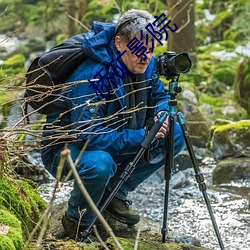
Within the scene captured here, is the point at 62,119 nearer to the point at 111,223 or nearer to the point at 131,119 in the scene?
the point at 131,119

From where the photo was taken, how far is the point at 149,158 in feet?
10.9

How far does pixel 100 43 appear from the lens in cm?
317

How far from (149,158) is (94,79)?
0.58 m

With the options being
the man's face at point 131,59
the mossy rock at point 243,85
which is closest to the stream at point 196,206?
the man's face at point 131,59

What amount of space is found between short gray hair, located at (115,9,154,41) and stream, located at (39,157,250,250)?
4.67 feet

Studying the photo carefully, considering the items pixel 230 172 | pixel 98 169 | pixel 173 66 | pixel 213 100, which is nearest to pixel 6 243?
pixel 98 169

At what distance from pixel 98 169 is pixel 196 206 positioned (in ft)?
7.84

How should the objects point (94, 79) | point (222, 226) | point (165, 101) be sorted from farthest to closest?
point (222, 226), point (165, 101), point (94, 79)

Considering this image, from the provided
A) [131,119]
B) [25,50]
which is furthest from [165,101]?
[25,50]

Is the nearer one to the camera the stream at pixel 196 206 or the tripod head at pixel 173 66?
the tripod head at pixel 173 66

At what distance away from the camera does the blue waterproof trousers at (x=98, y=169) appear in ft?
9.98

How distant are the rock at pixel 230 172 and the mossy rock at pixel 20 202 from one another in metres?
3.08

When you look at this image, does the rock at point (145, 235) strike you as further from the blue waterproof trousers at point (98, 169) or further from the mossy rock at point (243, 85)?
the mossy rock at point (243, 85)

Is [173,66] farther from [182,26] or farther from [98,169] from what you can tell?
[182,26]
